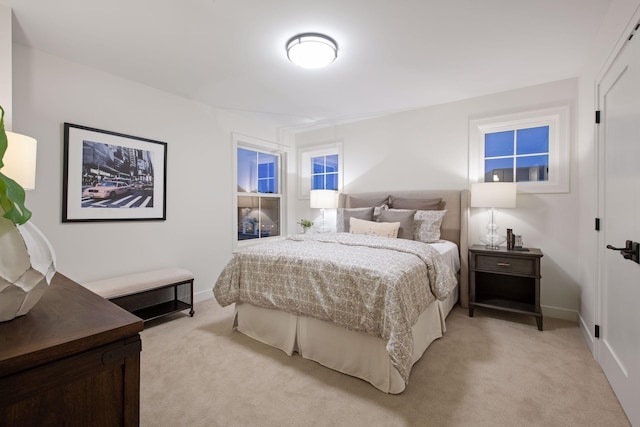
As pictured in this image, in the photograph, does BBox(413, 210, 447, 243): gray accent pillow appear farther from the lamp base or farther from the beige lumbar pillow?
the lamp base

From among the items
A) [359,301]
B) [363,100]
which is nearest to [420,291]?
[359,301]

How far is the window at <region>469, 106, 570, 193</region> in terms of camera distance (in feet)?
10.0

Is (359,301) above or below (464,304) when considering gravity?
above

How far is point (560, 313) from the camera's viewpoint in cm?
304

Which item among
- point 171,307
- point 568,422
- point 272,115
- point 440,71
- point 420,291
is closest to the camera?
point 568,422

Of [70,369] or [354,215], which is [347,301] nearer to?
[70,369]

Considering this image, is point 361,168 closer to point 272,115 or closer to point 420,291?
point 272,115

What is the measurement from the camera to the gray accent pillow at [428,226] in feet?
10.9

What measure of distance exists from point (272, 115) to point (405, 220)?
241 cm

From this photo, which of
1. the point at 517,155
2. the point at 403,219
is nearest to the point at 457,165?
the point at 517,155

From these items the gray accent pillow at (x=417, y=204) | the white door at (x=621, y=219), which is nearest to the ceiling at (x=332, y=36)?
the white door at (x=621, y=219)

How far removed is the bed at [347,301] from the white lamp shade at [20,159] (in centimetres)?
149

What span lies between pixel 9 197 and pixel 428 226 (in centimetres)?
334

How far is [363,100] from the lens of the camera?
3635 mm
